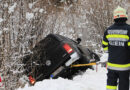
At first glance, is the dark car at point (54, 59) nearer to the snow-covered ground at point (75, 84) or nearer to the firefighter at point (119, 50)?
the snow-covered ground at point (75, 84)

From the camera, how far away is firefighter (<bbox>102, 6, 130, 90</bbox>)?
405 cm

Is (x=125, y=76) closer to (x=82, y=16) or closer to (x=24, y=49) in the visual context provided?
(x=24, y=49)

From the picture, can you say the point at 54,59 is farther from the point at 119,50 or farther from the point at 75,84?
the point at 119,50

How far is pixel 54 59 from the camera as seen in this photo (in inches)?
216

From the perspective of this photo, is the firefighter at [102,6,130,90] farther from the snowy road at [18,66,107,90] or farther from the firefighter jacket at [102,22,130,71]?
the snowy road at [18,66,107,90]

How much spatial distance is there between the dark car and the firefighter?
1253mm

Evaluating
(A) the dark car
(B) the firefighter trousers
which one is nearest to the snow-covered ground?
(A) the dark car

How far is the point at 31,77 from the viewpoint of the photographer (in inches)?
229

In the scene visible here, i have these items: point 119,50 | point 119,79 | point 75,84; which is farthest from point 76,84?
point 119,50

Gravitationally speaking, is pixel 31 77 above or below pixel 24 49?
below

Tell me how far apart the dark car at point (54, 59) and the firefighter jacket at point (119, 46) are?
1276 mm

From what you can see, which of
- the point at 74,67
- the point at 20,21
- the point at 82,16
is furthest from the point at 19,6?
the point at 82,16

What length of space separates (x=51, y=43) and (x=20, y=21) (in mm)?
965

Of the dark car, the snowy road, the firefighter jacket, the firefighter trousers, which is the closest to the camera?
the firefighter jacket
